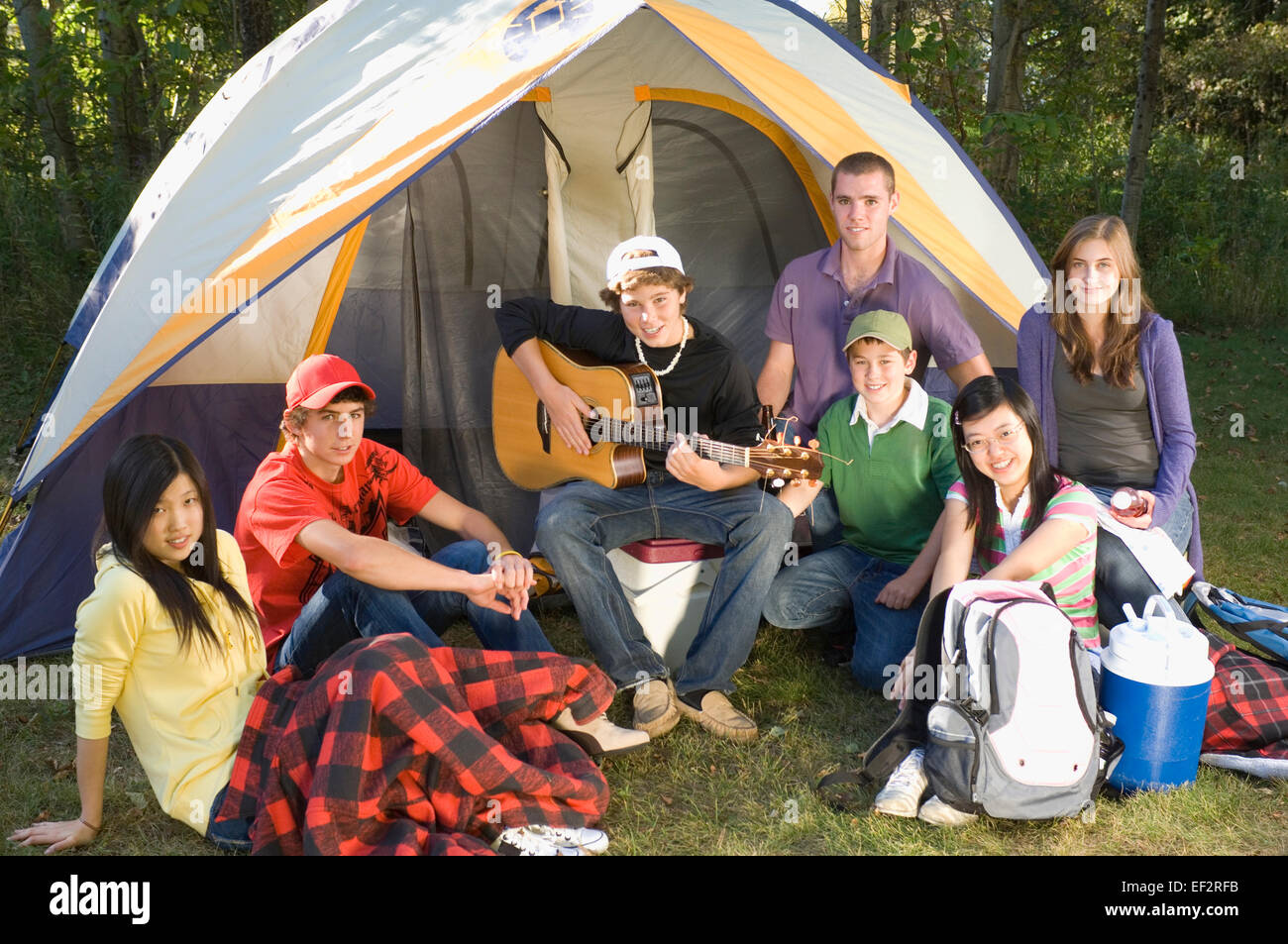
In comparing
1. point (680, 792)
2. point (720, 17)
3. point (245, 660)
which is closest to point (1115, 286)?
point (720, 17)

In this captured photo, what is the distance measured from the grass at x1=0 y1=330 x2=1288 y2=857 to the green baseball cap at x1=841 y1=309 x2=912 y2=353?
39.7 inches

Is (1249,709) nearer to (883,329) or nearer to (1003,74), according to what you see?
(883,329)

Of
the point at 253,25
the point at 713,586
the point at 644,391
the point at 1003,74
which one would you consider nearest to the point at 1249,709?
the point at 713,586

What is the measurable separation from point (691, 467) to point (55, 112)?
622 centimetres

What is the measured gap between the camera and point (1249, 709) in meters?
2.67

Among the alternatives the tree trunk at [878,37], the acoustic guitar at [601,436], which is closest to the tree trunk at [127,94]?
the acoustic guitar at [601,436]

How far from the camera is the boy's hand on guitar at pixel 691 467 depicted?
122 inches

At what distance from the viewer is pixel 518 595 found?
8.76 feet

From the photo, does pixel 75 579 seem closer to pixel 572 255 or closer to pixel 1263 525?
pixel 572 255

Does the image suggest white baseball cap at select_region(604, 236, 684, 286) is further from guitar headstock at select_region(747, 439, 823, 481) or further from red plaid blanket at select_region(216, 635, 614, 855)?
red plaid blanket at select_region(216, 635, 614, 855)

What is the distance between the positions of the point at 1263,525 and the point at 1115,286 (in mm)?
1999

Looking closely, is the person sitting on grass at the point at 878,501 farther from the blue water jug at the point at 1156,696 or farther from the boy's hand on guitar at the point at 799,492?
the blue water jug at the point at 1156,696

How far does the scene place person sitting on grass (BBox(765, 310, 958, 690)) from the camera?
10.2 feet
